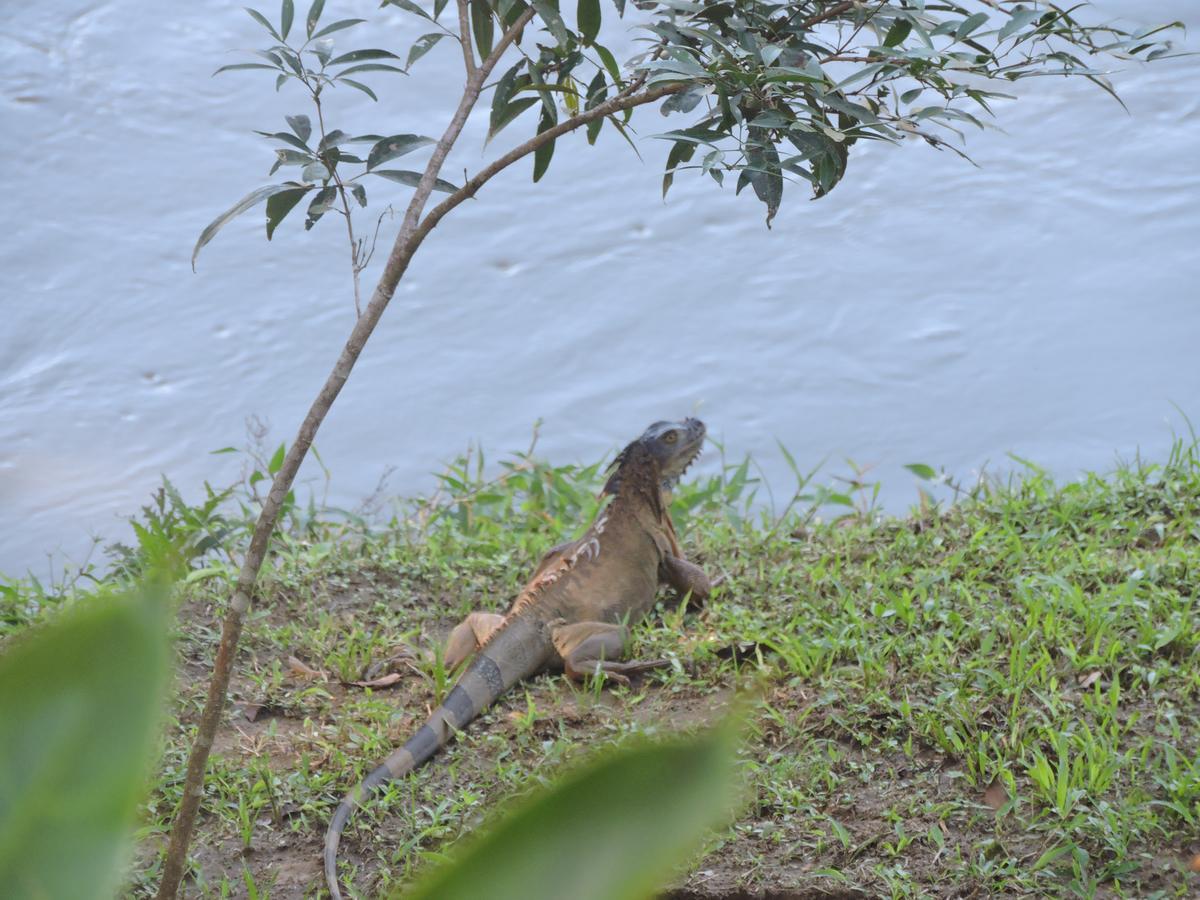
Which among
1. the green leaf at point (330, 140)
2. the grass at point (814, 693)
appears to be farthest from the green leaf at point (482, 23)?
the grass at point (814, 693)

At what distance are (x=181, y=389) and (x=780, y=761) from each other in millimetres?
4131

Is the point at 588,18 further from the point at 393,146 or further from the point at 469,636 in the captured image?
the point at 469,636

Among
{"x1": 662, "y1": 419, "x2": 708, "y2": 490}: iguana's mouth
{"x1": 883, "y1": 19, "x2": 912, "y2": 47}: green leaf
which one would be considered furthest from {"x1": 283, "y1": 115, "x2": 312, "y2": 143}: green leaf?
{"x1": 662, "y1": 419, "x2": 708, "y2": 490}: iguana's mouth

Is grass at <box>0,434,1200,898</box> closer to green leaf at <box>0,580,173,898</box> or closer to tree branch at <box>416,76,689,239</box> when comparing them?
tree branch at <box>416,76,689,239</box>

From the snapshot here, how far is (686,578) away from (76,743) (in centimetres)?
360

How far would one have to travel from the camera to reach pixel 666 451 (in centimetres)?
436

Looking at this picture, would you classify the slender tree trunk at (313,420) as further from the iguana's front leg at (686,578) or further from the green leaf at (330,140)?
the iguana's front leg at (686,578)

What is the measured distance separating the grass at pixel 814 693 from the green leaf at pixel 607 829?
1.89 metres

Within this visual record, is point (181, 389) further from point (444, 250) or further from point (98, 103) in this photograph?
point (98, 103)

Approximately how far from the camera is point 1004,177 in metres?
7.52

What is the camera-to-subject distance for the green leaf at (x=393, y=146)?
2441mm

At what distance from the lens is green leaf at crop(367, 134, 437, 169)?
244 centimetres

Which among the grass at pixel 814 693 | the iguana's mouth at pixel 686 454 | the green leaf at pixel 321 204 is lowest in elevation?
the grass at pixel 814 693

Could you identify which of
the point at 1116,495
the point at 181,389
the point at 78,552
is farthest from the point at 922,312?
the point at 78,552
